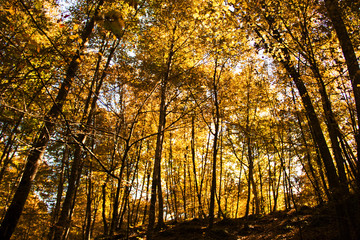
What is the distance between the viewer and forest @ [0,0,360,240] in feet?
9.64

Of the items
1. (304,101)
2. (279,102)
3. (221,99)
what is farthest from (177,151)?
(304,101)

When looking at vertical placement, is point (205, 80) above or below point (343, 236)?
above

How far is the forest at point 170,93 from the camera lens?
2.94 m

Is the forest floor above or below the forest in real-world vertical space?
below

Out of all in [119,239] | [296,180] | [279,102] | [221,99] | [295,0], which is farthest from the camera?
[221,99]

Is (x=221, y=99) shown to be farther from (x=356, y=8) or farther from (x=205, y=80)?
(x=356, y=8)

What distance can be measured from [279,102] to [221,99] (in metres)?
3.63

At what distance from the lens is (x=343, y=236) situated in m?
4.34

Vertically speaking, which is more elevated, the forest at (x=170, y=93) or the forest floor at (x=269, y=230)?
the forest at (x=170, y=93)

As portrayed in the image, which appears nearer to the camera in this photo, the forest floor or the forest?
the forest

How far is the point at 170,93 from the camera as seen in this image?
9.31 metres

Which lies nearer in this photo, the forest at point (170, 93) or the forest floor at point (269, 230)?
the forest at point (170, 93)

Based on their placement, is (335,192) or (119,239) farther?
(119,239)

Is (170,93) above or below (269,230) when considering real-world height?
above
